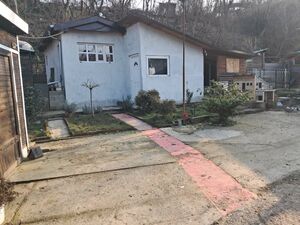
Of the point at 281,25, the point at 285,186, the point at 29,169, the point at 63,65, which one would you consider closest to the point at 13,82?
the point at 29,169

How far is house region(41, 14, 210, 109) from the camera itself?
12125mm

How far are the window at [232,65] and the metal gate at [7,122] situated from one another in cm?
1202

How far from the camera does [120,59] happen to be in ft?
44.4

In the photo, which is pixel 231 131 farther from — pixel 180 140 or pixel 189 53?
pixel 189 53

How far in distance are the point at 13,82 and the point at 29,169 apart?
1.88m

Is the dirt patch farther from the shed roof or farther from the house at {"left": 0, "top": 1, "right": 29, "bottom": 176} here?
the shed roof

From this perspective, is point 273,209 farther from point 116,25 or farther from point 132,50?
point 116,25

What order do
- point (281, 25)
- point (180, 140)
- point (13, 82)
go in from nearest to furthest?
1. point (13, 82)
2. point (180, 140)
3. point (281, 25)

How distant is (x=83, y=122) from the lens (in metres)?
9.80

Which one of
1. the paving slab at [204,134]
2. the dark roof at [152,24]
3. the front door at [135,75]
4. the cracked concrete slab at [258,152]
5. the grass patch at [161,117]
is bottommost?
the cracked concrete slab at [258,152]

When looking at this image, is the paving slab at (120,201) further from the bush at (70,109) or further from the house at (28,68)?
the bush at (70,109)

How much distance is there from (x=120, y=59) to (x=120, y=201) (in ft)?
34.4

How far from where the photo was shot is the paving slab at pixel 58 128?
26.8 ft

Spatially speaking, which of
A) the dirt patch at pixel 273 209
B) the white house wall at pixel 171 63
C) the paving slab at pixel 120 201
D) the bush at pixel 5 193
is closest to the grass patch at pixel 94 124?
the white house wall at pixel 171 63
